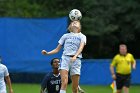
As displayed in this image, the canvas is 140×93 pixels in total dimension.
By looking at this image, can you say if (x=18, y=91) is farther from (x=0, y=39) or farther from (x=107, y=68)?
(x=107, y=68)

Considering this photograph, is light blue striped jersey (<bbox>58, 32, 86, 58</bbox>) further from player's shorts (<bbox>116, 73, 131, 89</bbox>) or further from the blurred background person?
player's shorts (<bbox>116, 73, 131, 89</bbox>)

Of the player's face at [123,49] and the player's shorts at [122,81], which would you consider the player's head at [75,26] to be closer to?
the player's face at [123,49]

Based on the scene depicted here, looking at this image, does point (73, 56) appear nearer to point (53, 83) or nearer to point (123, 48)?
point (53, 83)

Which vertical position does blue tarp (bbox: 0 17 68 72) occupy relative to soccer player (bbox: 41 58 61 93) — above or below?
above

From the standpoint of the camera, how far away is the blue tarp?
28.4 m

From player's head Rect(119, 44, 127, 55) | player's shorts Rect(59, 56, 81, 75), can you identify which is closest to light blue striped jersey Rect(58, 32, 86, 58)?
player's shorts Rect(59, 56, 81, 75)

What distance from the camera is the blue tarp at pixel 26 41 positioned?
28.4 metres

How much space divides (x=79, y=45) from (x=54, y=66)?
1.78 metres

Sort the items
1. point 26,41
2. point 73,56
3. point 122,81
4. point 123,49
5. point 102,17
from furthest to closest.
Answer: point 102,17 → point 26,41 → point 122,81 → point 123,49 → point 73,56

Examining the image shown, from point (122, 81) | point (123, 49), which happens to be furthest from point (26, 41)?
point (123, 49)

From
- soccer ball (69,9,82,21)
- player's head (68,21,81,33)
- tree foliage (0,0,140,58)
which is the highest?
tree foliage (0,0,140,58)

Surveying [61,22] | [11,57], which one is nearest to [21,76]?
[11,57]

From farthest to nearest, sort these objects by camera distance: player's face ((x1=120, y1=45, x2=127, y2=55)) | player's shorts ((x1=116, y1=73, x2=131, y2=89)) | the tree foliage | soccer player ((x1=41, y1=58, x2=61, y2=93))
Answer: the tree foliage
player's shorts ((x1=116, y1=73, x2=131, y2=89))
player's face ((x1=120, y1=45, x2=127, y2=55))
soccer player ((x1=41, y1=58, x2=61, y2=93))

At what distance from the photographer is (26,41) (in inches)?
1129
